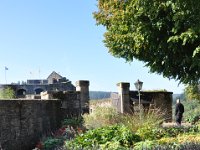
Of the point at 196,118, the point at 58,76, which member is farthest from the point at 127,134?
the point at 58,76

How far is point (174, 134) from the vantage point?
49.9 feet

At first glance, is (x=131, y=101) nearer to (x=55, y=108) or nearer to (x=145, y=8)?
(x=55, y=108)

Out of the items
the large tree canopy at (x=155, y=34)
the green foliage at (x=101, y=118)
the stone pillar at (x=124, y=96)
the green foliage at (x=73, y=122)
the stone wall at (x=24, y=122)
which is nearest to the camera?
the stone wall at (x=24, y=122)

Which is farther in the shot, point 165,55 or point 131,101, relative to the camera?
point 131,101

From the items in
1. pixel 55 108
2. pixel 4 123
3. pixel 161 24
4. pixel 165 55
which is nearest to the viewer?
pixel 4 123

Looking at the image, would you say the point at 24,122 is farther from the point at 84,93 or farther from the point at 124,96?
the point at 124,96

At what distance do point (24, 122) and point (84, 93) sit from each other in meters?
6.64

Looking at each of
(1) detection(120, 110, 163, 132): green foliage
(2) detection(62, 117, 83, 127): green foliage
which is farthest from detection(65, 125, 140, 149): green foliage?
(2) detection(62, 117, 83, 127): green foliage

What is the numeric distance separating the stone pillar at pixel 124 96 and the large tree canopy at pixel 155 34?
404cm

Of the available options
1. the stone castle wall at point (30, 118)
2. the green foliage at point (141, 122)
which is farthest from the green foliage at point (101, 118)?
the stone castle wall at point (30, 118)

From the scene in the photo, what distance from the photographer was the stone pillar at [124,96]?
2355 cm

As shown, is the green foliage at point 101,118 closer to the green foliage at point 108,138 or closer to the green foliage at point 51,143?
the green foliage at point 51,143

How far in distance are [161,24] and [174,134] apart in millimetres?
3784

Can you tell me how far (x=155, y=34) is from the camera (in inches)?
678
